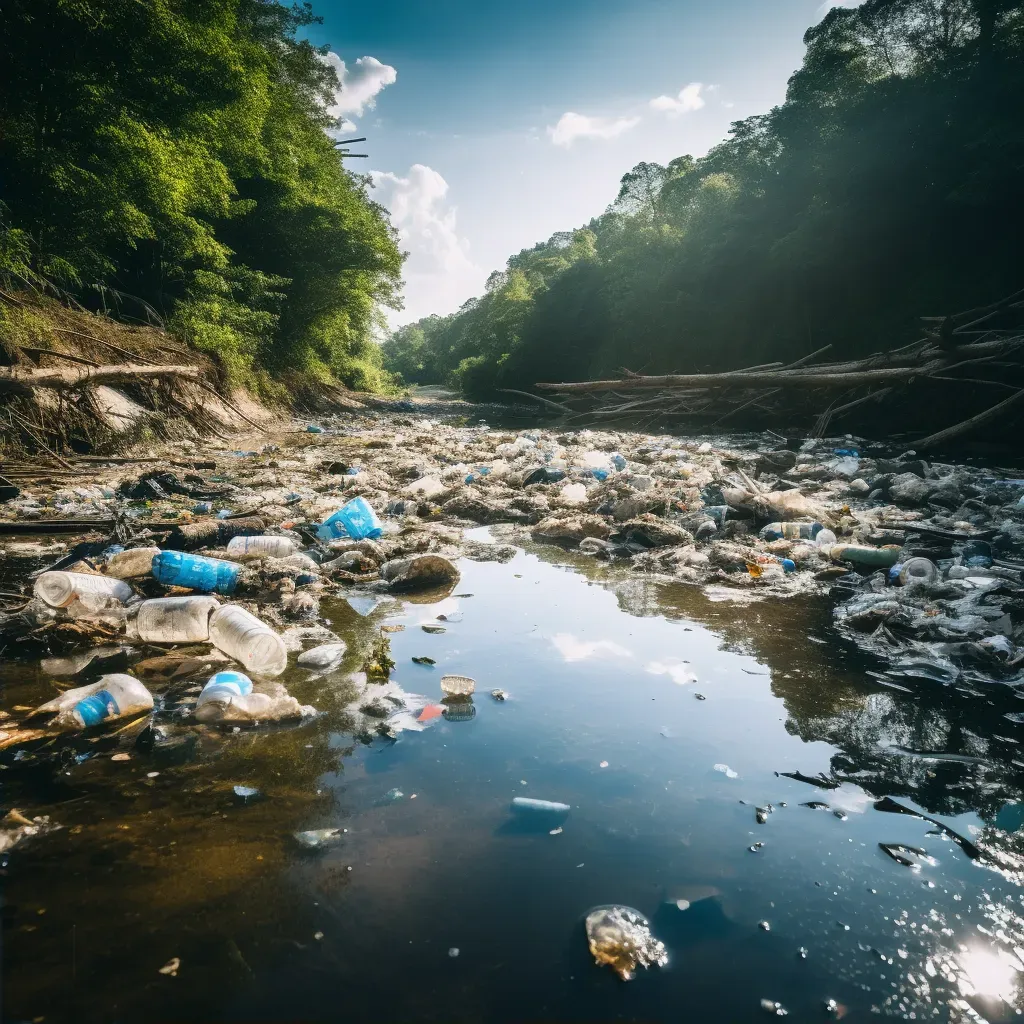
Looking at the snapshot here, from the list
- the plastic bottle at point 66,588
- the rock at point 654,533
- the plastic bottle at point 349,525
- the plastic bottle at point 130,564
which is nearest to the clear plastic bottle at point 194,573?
the plastic bottle at point 130,564

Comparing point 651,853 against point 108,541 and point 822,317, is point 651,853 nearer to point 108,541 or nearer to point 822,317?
point 108,541

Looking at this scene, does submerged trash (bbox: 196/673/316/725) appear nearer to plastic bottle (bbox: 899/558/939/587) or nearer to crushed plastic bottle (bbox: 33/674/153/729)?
crushed plastic bottle (bbox: 33/674/153/729)

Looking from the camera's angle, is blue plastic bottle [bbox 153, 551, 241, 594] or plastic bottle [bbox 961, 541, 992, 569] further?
plastic bottle [bbox 961, 541, 992, 569]

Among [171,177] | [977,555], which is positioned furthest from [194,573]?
[171,177]

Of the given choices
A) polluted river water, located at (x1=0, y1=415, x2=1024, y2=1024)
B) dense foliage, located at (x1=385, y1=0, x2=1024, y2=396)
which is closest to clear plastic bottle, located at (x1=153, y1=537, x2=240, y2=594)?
polluted river water, located at (x1=0, y1=415, x2=1024, y2=1024)

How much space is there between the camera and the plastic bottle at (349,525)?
12.2 ft

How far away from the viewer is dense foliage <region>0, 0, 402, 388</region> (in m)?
7.17

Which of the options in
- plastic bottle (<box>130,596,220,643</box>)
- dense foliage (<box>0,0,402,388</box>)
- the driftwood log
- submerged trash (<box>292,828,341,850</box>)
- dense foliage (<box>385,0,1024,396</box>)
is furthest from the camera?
dense foliage (<box>385,0,1024,396</box>)

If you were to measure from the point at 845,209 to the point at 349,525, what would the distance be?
22606 millimetres

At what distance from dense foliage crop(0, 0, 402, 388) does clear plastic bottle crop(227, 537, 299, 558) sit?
203 inches

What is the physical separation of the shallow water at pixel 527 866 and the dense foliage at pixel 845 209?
735 inches

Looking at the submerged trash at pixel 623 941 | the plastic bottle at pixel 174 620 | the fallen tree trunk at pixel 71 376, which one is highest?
the fallen tree trunk at pixel 71 376

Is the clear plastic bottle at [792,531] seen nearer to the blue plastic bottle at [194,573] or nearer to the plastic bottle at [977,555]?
the plastic bottle at [977,555]

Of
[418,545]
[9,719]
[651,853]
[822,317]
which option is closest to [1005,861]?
[651,853]
